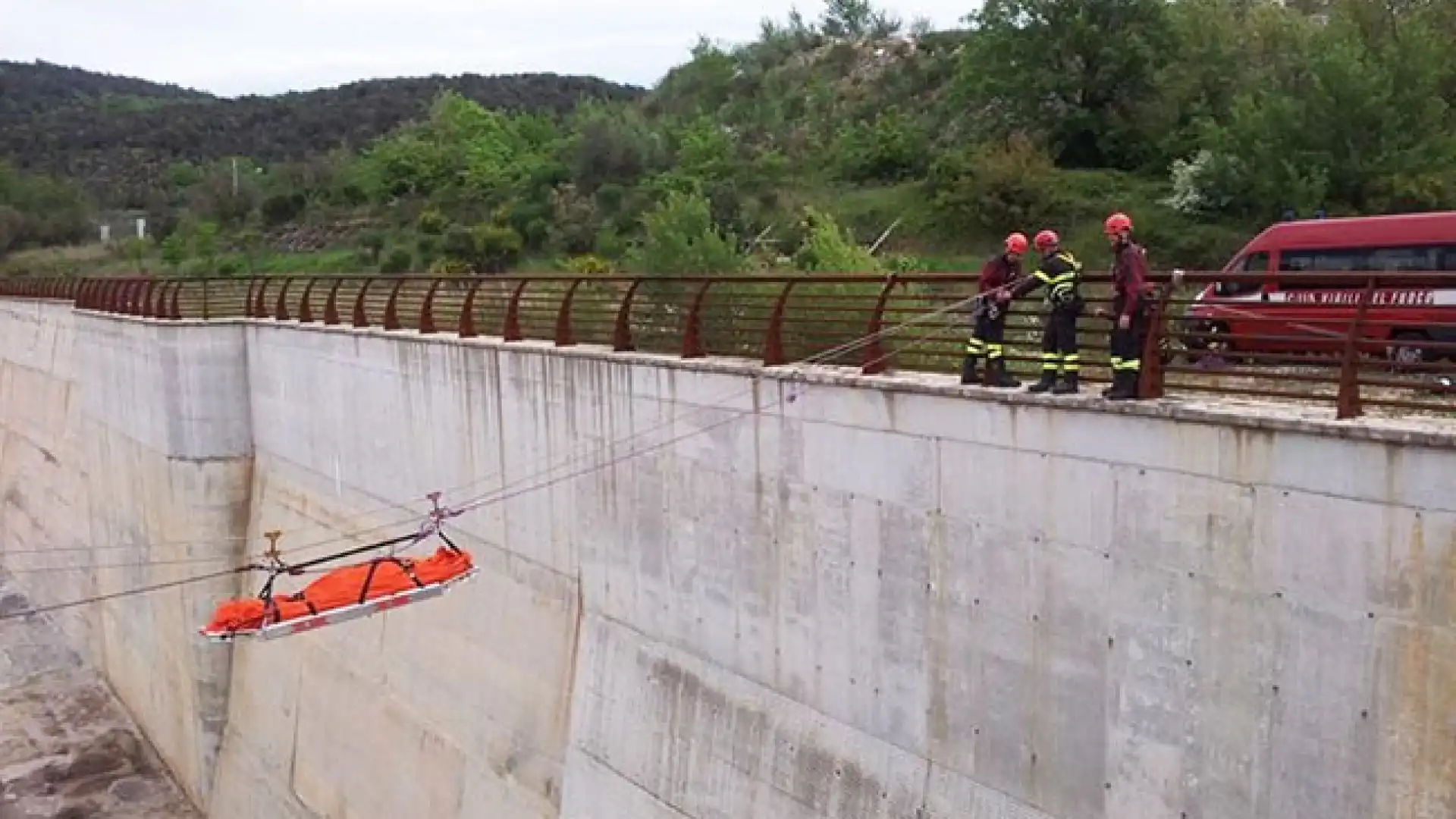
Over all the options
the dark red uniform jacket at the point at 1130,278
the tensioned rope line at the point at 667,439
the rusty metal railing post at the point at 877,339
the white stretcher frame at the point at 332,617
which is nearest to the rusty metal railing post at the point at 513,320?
the tensioned rope line at the point at 667,439

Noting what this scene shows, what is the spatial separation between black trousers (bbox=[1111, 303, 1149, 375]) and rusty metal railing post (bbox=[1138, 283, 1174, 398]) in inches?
1.2

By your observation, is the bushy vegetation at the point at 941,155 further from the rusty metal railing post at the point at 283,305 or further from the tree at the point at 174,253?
the rusty metal railing post at the point at 283,305

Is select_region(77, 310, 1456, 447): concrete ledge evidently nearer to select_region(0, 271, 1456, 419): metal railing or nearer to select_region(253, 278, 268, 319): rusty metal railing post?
select_region(0, 271, 1456, 419): metal railing

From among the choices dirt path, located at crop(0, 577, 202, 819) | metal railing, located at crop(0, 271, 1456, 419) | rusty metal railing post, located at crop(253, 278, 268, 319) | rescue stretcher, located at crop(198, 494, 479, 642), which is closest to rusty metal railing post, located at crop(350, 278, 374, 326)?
metal railing, located at crop(0, 271, 1456, 419)

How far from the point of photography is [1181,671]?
287 inches

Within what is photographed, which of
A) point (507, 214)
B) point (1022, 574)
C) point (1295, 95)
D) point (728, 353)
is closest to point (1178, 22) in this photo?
point (1295, 95)

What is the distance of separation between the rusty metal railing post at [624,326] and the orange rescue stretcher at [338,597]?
9.95 ft

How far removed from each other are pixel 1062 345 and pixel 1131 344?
657 millimetres

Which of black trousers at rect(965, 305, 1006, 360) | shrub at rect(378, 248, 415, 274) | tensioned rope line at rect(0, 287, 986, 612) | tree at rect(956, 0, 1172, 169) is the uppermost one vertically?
tree at rect(956, 0, 1172, 169)

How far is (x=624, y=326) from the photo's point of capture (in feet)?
42.8

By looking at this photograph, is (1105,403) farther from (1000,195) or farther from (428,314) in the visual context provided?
(1000,195)

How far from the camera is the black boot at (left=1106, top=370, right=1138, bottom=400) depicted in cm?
777

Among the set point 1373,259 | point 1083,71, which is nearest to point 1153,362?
point 1373,259

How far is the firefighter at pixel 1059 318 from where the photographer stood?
8.33 meters
